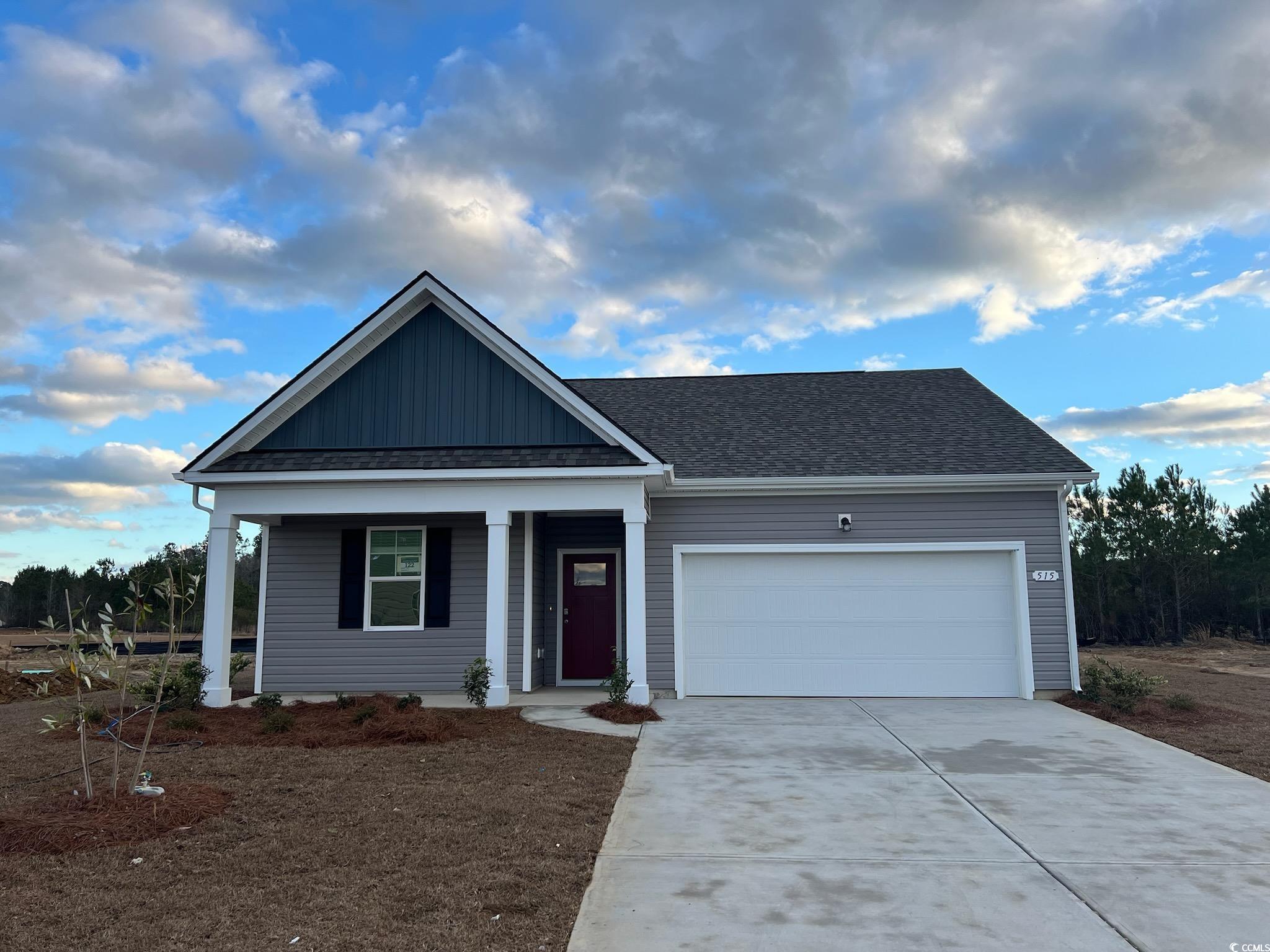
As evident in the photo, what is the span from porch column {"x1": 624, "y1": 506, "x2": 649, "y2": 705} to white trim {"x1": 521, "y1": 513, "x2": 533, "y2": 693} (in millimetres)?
1759

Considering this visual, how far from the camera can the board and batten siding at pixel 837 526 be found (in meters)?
11.8

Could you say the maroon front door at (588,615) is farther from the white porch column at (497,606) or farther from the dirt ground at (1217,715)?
the dirt ground at (1217,715)

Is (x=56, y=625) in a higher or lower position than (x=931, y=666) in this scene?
higher

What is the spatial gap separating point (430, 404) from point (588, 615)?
13.8 feet

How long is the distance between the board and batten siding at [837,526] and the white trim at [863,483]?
121 mm

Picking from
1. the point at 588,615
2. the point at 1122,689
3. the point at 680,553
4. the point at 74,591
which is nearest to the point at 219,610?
the point at 588,615

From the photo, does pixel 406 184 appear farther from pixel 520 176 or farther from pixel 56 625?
pixel 56 625

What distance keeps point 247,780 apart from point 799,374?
12.7 m

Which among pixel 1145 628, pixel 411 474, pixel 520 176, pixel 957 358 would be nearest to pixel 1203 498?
pixel 1145 628

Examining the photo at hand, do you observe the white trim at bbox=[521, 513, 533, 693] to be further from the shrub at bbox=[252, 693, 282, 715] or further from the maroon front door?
the shrub at bbox=[252, 693, 282, 715]

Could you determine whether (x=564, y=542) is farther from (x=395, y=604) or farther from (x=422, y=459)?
(x=422, y=459)

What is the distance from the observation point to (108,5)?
9953mm

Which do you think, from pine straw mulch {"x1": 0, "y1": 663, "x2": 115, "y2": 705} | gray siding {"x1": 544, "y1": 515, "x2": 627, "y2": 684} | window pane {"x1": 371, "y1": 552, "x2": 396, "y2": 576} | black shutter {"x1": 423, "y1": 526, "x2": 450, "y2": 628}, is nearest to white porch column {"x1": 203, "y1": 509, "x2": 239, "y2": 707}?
window pane {"x1": 371, "y1": 552, "x2": 396, "y2": 576}

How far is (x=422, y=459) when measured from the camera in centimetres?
1082
